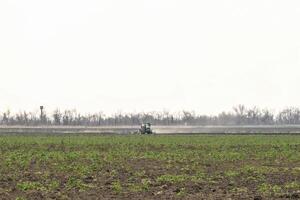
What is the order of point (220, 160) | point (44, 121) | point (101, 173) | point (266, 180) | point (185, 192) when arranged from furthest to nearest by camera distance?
point (44, 121), point (220, 160), point (101, 173), point (266, 180), point (185, 192)

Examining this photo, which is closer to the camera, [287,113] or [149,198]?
[149,198]

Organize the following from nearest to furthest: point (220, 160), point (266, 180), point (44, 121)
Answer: point (266, 180)
point (220, 160)
point (44, 121)

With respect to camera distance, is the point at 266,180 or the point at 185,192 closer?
the point at 185,192

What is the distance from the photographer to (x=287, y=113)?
19512 centimetres

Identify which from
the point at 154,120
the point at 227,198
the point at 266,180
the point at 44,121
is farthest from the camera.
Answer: the point at 154,120

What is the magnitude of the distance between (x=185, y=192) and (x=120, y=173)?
6262mm

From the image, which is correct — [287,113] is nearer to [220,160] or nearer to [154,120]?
[154,120]

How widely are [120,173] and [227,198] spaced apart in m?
8.04

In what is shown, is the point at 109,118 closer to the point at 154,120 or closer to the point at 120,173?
the point at 154,120

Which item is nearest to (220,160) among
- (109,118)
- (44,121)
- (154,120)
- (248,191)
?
(248,191)

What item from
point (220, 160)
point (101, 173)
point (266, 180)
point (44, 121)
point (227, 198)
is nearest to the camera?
point (227, 198)

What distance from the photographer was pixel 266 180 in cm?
2369

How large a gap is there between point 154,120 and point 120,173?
524ft

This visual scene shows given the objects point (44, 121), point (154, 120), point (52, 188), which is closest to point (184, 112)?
point (154, 120)
